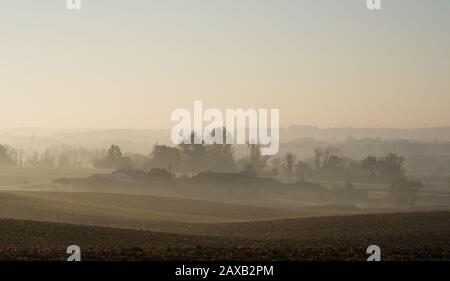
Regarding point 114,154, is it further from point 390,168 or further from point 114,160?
point 390,168

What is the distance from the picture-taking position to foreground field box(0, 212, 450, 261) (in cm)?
2600

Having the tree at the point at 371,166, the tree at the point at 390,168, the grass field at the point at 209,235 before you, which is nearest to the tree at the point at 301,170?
the tree at the point at 371,166

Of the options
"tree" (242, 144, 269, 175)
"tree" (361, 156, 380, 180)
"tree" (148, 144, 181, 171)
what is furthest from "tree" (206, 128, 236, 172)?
"tree" (361, 156, 380, 180)

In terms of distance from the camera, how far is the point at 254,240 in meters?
35.7

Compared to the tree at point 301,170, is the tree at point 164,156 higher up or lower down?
higher up

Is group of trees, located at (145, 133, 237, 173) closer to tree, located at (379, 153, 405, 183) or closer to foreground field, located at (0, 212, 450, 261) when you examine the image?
tree, located at (379, 153, 405, 183)

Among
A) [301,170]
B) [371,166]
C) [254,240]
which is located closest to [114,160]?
[301,170]

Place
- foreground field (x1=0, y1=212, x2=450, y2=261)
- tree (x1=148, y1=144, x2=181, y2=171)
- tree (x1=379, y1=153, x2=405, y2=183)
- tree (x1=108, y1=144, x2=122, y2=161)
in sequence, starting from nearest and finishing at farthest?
foreground field (x1=0, y1=212, x2=450, y2=261)
tree (x1=148, y1=144, x2=181, y2=171)
tree (x1=379, y1=153, x2=405, y2=183)
tree (x1=108, y1=144, x2=122, y2=161)

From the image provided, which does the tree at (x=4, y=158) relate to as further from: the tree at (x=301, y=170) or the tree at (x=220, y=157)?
the tree at (x=301, y=170)

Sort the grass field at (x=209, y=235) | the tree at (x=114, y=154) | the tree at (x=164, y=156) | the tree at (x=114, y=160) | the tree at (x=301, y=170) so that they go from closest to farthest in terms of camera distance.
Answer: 1. the grass field at (x=209, y=235)
2. the tree at (x=164, y=156)
3. the tree at (x=114, y=160)
4. the tree at (x=301, y=170)
5. the tree at (x=114, y=154)

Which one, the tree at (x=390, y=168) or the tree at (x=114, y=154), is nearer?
the tree at (x=390, y=168)

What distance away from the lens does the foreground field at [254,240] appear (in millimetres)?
26000

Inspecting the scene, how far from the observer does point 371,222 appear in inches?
1991
